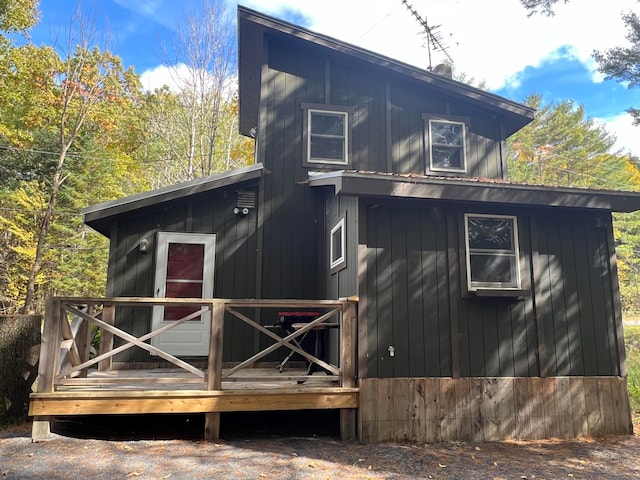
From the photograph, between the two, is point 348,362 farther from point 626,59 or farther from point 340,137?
point 626,59

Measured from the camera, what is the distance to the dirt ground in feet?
11.2

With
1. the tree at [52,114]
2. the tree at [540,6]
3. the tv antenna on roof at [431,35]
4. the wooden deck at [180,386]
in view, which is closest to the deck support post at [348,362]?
the wooden deck at [180,386]

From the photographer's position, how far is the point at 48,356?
4121 mm

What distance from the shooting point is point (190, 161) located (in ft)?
45.4

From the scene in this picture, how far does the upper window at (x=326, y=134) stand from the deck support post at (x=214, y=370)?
3566 mm

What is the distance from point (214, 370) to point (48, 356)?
1.53m

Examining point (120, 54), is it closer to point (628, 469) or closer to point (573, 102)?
point (628, 469)

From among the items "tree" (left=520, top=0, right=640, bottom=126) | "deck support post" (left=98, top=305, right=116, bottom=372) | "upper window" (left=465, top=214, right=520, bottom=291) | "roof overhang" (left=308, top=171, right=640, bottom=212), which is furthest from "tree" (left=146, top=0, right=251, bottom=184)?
"upper window" (left=465, top=214, right=520, bottom=291)

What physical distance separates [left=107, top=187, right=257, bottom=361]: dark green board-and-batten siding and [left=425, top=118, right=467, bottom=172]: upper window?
10.9 ft

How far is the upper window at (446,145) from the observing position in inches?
303

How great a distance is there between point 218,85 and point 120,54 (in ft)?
18.2

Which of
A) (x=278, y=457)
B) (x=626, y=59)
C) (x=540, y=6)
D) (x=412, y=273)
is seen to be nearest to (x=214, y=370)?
(x=278, y=457)

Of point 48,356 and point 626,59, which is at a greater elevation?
point 626,59

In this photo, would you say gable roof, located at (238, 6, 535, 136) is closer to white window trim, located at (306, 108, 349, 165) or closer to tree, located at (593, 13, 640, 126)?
white window trim, located at (306, 108, 349, 165)
